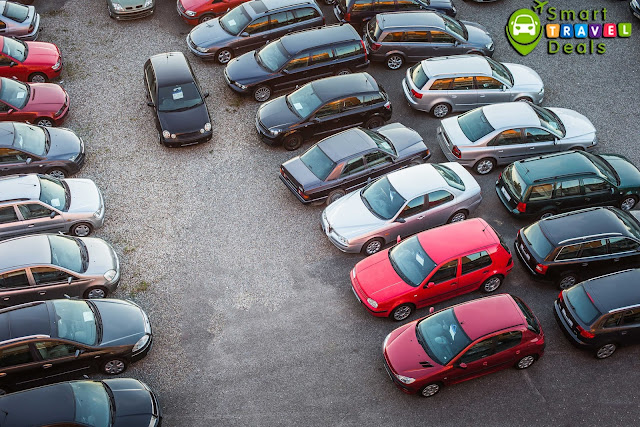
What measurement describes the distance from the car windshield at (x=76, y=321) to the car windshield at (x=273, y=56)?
9219 millimetres

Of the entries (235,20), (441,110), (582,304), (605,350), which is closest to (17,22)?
(235,20)

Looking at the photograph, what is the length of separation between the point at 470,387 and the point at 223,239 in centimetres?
665

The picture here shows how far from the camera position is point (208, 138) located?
18.6 meters

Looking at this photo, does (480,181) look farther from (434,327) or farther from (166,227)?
(166,227)

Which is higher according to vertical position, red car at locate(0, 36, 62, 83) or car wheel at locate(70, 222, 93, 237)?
red car at locate(0, 36, 62, 83)

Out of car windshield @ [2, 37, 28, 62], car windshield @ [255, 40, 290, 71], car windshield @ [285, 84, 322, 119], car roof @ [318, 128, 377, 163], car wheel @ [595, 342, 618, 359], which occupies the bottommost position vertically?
car wheel @ [595, 342, 618, 359]

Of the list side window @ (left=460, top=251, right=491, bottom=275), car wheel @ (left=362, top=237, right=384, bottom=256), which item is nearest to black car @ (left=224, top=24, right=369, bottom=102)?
car wheel @ (left=362, top=237, right=384, bottom=256)

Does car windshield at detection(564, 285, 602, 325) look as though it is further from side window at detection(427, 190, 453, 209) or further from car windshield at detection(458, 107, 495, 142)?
car windshield at detection(458, 107, 495, 142)

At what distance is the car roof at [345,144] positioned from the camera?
16.8m

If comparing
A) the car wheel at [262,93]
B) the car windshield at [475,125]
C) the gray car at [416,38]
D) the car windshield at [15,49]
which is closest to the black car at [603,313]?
the car windshield at [475,125]

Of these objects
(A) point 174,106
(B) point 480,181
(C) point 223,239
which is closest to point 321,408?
(C) point 223,239

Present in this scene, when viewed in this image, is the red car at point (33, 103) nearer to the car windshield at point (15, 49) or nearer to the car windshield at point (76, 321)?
the car windshield at point (15, 49)

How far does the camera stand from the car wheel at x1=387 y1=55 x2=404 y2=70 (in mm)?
21031

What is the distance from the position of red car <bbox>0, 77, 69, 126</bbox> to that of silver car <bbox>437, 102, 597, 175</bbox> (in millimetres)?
10500
